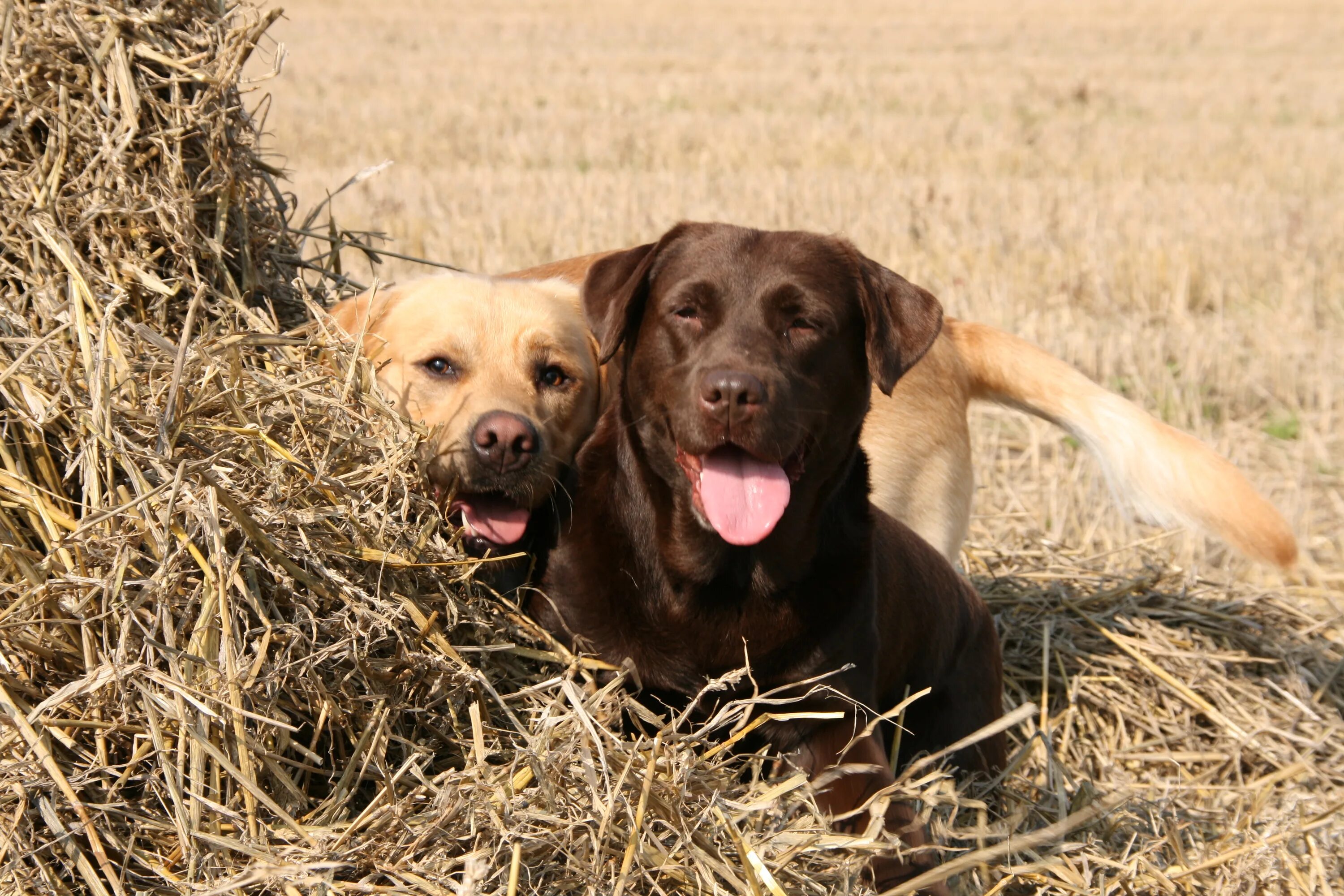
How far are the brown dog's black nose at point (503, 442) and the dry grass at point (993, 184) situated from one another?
2.72 meters

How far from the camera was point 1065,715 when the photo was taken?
12.8 feet

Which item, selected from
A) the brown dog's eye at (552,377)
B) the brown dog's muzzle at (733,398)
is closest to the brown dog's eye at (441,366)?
the brown dog's eye at (552,377)

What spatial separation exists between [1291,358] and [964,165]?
580cm

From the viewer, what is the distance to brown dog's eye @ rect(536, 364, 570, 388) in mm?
3578

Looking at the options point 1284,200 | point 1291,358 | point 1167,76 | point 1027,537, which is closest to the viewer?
point 1027,537

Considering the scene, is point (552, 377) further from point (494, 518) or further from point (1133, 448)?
point (1133, 448)

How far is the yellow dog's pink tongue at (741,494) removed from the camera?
2860 mm

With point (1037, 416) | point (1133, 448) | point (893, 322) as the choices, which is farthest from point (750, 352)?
point (1037, 416)

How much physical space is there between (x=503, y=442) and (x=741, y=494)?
59 centimetres

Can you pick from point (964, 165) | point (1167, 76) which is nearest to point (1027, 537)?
point (964, 165)

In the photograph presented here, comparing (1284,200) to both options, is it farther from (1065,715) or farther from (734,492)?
(734,492)

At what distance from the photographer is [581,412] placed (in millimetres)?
3670

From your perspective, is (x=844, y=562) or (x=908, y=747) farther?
(x=908, y=747)

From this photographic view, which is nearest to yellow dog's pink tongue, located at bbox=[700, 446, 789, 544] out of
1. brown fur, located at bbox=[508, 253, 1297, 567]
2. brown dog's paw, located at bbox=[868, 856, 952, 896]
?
brown dog's paw, located at bbox=[868, 856, 952, 896]
